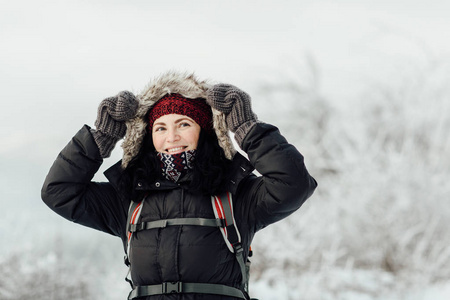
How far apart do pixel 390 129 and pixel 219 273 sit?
674 cm

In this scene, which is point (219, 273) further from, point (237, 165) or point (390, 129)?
point (390, 129)

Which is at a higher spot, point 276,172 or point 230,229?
point 276,172

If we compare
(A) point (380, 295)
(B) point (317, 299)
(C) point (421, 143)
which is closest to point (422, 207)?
(C) point (421, 143)

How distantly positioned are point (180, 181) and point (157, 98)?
46cm

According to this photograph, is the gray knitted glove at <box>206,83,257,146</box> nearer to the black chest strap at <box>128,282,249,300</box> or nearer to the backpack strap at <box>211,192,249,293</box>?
the backpack strap at <box>211,192,249,293</box>

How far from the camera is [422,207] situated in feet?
26.1

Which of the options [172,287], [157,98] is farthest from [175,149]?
[172,287]

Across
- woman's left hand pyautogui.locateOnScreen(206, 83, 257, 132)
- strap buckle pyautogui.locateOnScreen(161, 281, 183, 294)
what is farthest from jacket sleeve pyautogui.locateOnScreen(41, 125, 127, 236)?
woman's left hand pyautogui.locateOnScreen(206, 83, 257, 132)

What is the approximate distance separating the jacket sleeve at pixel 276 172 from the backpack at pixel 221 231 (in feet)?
0.46

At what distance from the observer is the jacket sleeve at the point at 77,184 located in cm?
236

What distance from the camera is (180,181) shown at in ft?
7.68

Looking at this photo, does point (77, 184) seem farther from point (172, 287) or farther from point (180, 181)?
point (172, 287)

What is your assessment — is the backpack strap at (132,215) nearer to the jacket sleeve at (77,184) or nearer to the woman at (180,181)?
the woman at (180,181)

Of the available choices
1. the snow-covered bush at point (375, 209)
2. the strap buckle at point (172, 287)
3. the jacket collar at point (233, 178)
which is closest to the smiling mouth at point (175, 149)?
the jacket collar at point (233, 178)
